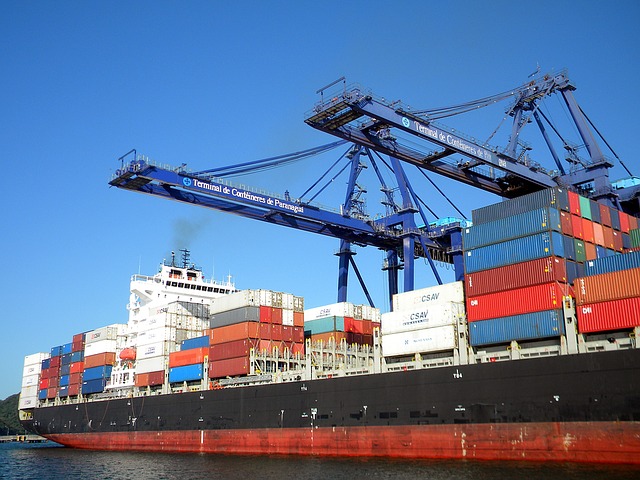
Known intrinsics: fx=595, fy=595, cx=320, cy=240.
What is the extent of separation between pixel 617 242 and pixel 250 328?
20615 mm

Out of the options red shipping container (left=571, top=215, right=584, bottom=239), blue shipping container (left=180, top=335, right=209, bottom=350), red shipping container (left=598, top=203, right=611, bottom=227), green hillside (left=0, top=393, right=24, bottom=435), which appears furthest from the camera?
green hillside (left=0, top=393, right=24, bottom=435)

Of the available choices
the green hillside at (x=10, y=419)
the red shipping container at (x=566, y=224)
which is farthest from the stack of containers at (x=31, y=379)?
the green hillside at (x=10, y=419)

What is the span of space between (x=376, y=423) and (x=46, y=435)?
38792mm

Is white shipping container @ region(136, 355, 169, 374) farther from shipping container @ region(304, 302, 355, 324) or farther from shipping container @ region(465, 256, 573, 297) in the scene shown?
shipping container @ region(465, 256, 573, 297)

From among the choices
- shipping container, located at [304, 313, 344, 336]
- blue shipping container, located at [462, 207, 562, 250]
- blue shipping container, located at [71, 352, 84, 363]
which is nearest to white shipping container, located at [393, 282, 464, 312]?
blue shipping container, located at [462, 207, 562, 250]

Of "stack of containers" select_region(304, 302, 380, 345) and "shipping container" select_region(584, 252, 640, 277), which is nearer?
"shipping container" select_region(584, 252, 640, 277)

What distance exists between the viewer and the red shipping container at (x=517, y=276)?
23938mm

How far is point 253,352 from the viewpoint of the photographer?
3566 cm

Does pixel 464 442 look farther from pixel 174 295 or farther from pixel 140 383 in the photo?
pixel 174 295

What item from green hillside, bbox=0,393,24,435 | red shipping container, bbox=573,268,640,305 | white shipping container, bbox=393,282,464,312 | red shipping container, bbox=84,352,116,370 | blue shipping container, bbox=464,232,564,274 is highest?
blue shipping container, bbox=464,232,564,274

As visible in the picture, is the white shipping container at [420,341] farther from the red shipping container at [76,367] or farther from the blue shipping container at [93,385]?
the red shipping container at [76,367]

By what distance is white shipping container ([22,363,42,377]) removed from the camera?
5872 centimetres

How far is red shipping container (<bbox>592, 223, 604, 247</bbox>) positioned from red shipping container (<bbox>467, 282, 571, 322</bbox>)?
14.7 ft

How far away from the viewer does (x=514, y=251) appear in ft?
83.7
